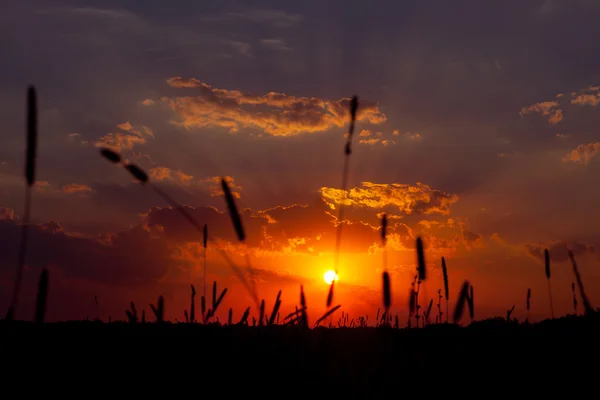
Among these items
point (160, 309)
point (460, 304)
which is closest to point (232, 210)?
point (160, 309)

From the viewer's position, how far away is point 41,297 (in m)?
3.25

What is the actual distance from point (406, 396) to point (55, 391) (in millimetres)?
A: 1918

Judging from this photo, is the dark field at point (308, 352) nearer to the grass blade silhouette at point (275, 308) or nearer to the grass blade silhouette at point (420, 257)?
the grass blade silhouette at point (275, 308)

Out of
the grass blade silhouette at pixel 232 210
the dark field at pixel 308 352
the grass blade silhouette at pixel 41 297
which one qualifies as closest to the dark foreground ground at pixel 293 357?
the dark field at pixel 308 352

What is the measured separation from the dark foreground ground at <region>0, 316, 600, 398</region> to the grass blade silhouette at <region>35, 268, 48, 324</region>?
0.20 meters

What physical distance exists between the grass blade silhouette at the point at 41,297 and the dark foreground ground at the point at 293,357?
0.65ft

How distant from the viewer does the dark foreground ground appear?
11.0 feet

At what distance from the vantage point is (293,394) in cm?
312

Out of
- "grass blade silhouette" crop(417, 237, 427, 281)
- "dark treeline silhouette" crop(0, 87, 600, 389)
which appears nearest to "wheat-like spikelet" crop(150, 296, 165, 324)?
"dark treeline silhouette" crop(0, 87, 600, 389)

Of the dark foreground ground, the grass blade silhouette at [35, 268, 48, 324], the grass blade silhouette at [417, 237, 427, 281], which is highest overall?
the grass blade silhouette at [417, 237, 427, 281]

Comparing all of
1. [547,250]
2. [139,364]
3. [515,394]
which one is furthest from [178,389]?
[547,250]

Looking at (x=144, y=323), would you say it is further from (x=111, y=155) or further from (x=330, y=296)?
(x=111, y=155)

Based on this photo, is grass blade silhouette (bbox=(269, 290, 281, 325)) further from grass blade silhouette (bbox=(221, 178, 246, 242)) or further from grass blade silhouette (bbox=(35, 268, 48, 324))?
grass blade silhouette (bbox=(35, 268, 48, 324))

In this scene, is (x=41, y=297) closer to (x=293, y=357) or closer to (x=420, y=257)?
(x=293, y=357)
